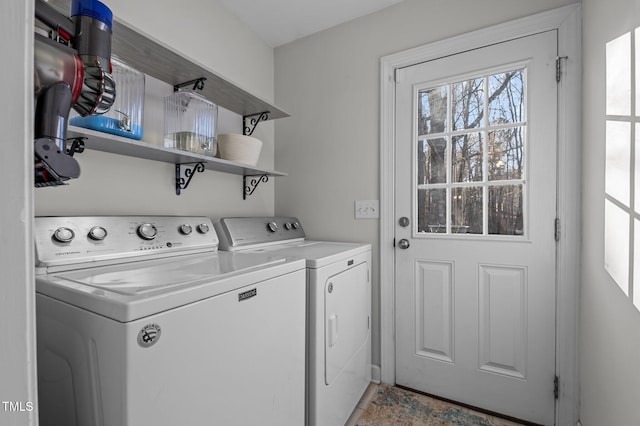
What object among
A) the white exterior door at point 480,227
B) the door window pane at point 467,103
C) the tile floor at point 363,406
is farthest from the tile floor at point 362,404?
the door window pane at point 467,103

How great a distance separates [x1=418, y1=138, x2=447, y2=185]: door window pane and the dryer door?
690 millimetres

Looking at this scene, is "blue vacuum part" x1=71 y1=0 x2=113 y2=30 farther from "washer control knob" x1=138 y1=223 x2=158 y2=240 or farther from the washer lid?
"washer control knob" x1=138 y1=223 x2=158 y2=240

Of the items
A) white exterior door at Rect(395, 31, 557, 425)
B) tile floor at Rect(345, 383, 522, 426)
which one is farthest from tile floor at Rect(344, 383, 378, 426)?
white exterior door at Rect(395, 31, 557, 425)

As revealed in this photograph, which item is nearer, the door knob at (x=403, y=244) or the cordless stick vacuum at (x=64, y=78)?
the cordless stick vacuum at (x=64, y=78)

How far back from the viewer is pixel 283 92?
237cm

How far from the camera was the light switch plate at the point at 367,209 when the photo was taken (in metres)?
1.99

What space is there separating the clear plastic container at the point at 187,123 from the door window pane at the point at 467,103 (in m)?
1.46

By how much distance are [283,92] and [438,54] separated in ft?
3.82

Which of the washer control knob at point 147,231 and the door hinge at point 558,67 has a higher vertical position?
the door hinge at point 558,67

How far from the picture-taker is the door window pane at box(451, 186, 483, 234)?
175cm

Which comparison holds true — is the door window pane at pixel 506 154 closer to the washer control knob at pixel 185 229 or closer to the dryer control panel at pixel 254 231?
the dryer control panel at pixel 254 231

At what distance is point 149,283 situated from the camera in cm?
82

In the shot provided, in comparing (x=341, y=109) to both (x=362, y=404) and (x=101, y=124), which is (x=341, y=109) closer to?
(x=101, y=124)

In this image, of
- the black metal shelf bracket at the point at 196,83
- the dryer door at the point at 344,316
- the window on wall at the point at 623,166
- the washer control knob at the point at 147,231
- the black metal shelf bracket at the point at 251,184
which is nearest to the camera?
the window on wall at the point at 623,166
